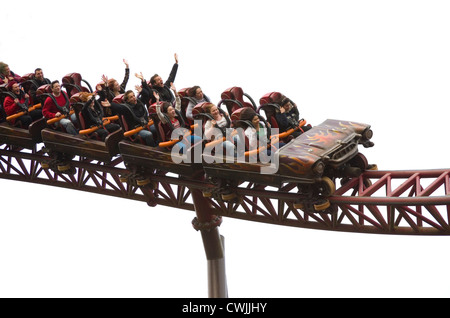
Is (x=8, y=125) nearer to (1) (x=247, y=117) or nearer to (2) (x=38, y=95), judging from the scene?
(2) (x=38, y=95)

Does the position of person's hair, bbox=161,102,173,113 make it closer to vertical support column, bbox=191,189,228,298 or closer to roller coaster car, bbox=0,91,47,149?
vertical support column, bbox=191,189,228,298

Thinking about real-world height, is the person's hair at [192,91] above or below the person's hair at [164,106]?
above

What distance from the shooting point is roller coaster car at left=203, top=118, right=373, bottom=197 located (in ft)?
44.6

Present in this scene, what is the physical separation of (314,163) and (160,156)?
2456mm

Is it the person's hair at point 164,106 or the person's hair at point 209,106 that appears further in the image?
the person's hair at point 164,106

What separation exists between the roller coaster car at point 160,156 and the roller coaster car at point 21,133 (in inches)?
75.8

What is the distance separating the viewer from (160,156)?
14859 millimetres

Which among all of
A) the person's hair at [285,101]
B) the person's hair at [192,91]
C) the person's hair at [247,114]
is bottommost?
the person's hair at [247,114]

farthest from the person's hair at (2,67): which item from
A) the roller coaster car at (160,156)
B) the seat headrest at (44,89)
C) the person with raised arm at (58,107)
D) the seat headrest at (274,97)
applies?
the seat headrest at (274,97)

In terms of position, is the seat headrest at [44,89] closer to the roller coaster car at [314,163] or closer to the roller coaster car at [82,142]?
the roller coaster car at [82,142]

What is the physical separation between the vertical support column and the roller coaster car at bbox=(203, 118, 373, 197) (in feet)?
4.33

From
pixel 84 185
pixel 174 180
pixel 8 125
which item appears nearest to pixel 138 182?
pixel 174 180

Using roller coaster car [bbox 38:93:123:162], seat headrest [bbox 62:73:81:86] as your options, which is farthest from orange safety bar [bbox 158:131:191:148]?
seat headrest [bbox 62:73:81:86]

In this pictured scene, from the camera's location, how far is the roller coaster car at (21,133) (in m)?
16.6
